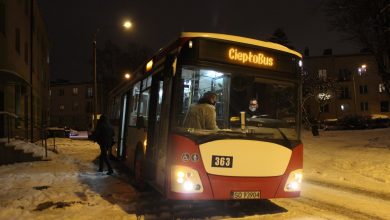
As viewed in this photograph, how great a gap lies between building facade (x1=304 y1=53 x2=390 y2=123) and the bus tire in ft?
190

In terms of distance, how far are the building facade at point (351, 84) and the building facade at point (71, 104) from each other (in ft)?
146

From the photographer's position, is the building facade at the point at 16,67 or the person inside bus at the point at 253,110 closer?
the person inside bus at the point at 253,110

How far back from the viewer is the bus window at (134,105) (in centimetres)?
1134

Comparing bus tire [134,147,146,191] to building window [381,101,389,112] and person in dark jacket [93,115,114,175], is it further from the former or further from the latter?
building window [381,101,389,112]

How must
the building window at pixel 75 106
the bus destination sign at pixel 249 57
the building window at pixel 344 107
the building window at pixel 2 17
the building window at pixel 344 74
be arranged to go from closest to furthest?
the bus destination sign at pixel 249 57
the building window at pixel 2 17
the building window at pixel 344 74
the building window at pixel 344 107
the building window at pixel 75 106

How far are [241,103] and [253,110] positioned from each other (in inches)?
10.1

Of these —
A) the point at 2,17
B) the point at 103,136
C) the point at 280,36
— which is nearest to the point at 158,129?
the point at 103,136

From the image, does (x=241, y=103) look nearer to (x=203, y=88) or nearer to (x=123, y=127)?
(x=203, y=88)

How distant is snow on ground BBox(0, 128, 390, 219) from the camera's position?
8141 mm

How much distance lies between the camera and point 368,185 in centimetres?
1223

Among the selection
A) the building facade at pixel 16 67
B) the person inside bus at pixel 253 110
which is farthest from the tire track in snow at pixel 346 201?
the building facade at pixel 16 67

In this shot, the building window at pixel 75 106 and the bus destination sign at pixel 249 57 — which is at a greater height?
the building window at pixel 75 106

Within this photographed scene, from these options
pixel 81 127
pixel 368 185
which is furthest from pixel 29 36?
pixel 81 127

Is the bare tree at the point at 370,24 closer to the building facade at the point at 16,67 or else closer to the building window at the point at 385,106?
the building facade at the point at 16,67
